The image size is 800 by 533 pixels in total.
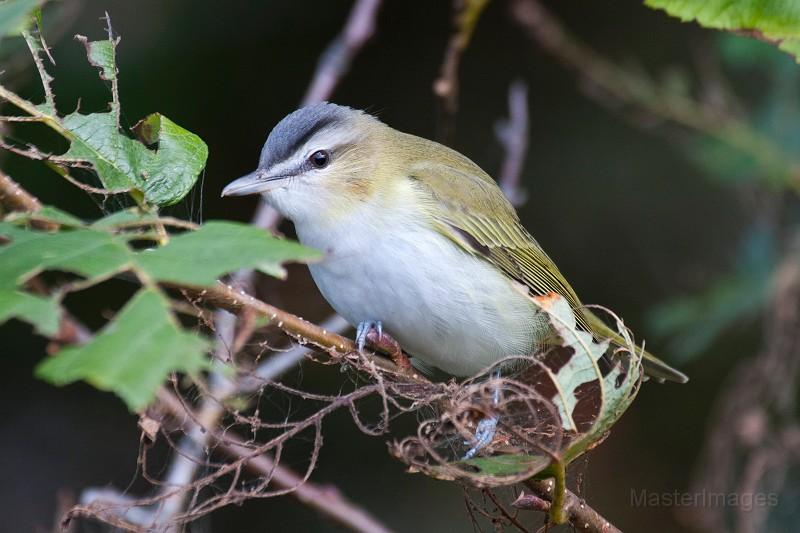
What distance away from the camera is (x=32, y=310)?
127 centimetres

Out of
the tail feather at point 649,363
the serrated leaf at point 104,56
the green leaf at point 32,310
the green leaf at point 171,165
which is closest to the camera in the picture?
the green leaf at point 32,310

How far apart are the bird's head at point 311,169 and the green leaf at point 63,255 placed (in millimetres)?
1663

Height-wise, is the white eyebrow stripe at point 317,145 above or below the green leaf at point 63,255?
below

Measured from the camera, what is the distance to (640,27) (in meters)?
5.56

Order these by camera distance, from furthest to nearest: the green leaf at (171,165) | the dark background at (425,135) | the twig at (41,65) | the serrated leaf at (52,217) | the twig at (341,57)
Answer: the dark background at (425,135), the twig at (341,57), the twig at (41,65), the green leaf at (171,165), the serrated leaf at (52,217)

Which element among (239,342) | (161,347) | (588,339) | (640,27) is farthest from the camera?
(640,27)

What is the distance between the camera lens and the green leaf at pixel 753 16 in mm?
2016

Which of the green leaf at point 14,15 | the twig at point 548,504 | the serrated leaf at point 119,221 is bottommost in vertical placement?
the twig at point 548,504

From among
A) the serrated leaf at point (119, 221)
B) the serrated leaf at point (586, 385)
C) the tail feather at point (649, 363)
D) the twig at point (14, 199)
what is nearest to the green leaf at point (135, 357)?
the serrated leaf at point (119, 221)

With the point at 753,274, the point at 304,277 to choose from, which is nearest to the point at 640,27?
the point at 753,274

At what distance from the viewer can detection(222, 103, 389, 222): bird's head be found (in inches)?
125

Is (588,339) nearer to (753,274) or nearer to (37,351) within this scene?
(753,274)

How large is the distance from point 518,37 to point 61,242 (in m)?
4.69

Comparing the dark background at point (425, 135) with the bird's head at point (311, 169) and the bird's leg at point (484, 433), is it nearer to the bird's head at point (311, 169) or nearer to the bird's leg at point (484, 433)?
the bird's head at point (311, 169)
